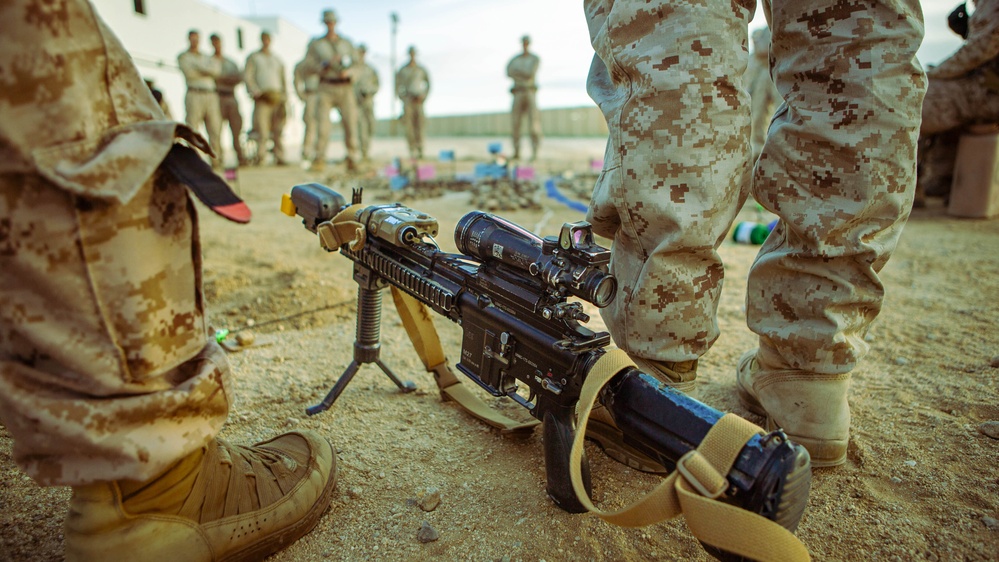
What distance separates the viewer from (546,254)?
1.42 metres

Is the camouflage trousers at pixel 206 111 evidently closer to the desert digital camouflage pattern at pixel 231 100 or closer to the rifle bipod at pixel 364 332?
the desert digital camouflage pattern at pixel 231 100

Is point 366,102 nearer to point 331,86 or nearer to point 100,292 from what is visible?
point 331,86

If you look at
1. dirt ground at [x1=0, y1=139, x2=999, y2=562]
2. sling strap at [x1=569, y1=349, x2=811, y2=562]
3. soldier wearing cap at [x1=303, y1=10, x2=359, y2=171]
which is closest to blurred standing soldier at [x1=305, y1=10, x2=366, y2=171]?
soldier wearing cap at [x1=303, y1=10, x2=359, y2=171]

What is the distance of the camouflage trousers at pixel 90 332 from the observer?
100 centimetres

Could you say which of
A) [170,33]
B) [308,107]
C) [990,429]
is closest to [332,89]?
[308,107]

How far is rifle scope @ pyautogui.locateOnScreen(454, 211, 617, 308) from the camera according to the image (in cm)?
133

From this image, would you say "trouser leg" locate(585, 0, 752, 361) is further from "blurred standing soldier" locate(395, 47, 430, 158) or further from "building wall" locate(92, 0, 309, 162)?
"building wall" locate(92, 0, 309, 162)

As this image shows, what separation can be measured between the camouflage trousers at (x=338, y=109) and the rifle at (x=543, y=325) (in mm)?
11170

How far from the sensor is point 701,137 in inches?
64.0

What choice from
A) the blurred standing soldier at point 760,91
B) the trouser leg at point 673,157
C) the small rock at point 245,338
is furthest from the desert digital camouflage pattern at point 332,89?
the trouser leg at point 673,157

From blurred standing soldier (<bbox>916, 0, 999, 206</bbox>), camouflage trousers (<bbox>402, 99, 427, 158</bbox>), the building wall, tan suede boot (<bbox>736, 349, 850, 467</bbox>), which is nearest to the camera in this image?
tan suede boot (<bbox>736, 349, 850, 467</bbox>)

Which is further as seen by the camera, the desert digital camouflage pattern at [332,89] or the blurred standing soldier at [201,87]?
the blurred standing soldier at [201,87]

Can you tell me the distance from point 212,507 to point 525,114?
15.3 m

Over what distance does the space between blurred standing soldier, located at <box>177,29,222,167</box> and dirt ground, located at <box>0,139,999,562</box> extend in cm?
1170
